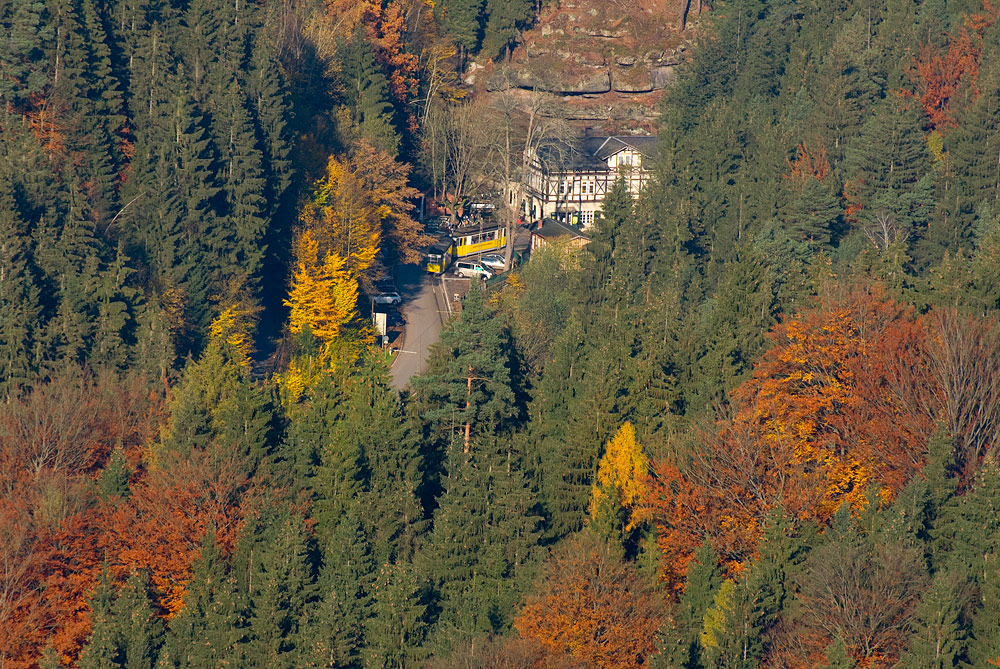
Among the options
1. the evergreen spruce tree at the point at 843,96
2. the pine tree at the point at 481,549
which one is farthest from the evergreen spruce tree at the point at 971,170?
the pine tree at the point at 481,549

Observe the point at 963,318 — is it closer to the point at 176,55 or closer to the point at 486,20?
the point at 176,55

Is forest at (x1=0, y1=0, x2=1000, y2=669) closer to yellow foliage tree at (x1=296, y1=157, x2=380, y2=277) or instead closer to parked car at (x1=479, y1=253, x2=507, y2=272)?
yellow foliage tree at (x1=296, y1=157, x2=380, y2=277)

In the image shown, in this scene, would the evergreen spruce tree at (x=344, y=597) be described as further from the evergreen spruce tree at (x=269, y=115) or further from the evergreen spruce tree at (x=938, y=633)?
the evergreen spruce tree at (x=269, y=115)

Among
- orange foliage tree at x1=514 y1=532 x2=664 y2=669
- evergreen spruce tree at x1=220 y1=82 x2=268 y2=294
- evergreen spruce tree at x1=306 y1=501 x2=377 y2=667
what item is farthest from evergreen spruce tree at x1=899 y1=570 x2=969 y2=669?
evergreen spruce tree at x1=220 y1=82 x2=268 y2=294

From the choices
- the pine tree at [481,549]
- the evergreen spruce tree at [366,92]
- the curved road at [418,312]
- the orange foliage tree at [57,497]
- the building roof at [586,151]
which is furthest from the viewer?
the building roof at [586,151]

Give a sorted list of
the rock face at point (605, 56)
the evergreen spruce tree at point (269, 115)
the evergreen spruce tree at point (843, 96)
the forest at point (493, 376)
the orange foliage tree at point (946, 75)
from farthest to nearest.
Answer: the rock face at point (605, 56), the orange foliage tree at point (946, 75), the evergreen spruce tree at point (843, 96), the evergreen spruce tree at point (269, 115), the forest at point (493, 376)

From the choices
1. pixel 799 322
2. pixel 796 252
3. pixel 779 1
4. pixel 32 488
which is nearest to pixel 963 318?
pixel 799 322

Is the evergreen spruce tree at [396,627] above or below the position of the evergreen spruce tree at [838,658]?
below
